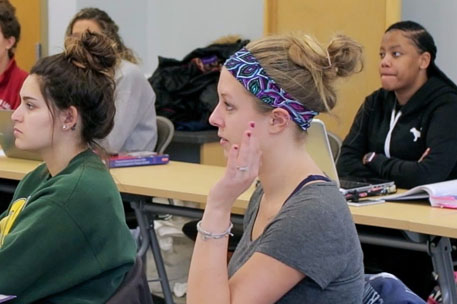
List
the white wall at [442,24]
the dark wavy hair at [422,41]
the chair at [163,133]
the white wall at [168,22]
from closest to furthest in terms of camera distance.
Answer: the dark wavy hair at [422,41], the chair at [163,133], the white wall at [442,24], the white wall at [168,22]

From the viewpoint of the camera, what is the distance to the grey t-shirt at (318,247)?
1.36 meters

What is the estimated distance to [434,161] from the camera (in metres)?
3.20

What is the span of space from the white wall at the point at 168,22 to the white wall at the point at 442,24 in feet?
3.45

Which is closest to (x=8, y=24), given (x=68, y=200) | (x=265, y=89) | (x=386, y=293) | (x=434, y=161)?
(x=434, y=161)

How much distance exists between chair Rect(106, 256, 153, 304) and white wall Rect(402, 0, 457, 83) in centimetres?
299

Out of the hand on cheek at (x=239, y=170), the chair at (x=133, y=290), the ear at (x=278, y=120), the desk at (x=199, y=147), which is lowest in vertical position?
the desk at (x=199, y=147)

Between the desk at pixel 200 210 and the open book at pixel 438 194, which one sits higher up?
the open book at pixel 438 194

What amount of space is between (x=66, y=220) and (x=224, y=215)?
0.43 meters

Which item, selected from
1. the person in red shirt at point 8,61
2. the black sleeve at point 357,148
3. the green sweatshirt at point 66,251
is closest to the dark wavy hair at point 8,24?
the person in red shirt at point 8,61

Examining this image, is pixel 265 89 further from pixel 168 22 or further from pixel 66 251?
pixel 168 22

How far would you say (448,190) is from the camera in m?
2.65

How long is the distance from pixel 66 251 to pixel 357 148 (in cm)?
202

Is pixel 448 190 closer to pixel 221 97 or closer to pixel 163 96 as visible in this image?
pixel 221 97

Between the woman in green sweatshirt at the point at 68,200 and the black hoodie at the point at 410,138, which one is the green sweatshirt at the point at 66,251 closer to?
the woman in green sweatshirt at the point at 68,200
